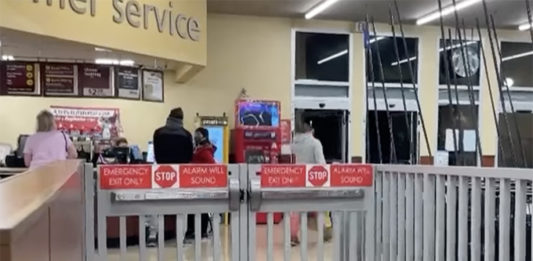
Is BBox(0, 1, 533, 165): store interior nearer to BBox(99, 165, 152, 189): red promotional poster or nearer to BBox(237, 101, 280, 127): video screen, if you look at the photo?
BBox(237, 101, 280, 127): video screen

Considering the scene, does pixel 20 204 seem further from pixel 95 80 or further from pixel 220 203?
pixel 95 80

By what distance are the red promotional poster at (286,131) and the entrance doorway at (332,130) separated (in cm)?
64

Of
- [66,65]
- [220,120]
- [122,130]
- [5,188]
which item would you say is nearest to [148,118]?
[122,130]

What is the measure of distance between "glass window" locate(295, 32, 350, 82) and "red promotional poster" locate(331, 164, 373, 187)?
7295 mm

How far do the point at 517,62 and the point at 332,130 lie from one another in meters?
4.11

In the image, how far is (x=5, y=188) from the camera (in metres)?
1.20

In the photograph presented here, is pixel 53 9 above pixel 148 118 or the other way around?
above

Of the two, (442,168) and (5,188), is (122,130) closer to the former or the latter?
(442,168)

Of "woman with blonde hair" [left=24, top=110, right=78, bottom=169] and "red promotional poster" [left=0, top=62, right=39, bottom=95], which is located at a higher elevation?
"red promotional poster" [left=0, top=62, right=39, bottom=95]

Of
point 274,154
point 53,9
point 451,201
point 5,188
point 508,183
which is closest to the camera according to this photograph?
Result: point 5,188

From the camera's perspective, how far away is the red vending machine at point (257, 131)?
367 inches

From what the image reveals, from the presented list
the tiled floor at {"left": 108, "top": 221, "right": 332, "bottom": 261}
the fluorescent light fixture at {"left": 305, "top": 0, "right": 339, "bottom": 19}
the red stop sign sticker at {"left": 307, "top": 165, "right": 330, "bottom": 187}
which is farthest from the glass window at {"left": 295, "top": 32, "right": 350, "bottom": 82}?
the red stop sign sticker at {"left": 307, "top": 165, "right": 330, "bottom": 187}

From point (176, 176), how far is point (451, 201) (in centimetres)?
141

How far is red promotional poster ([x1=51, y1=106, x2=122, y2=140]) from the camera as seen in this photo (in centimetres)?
945
